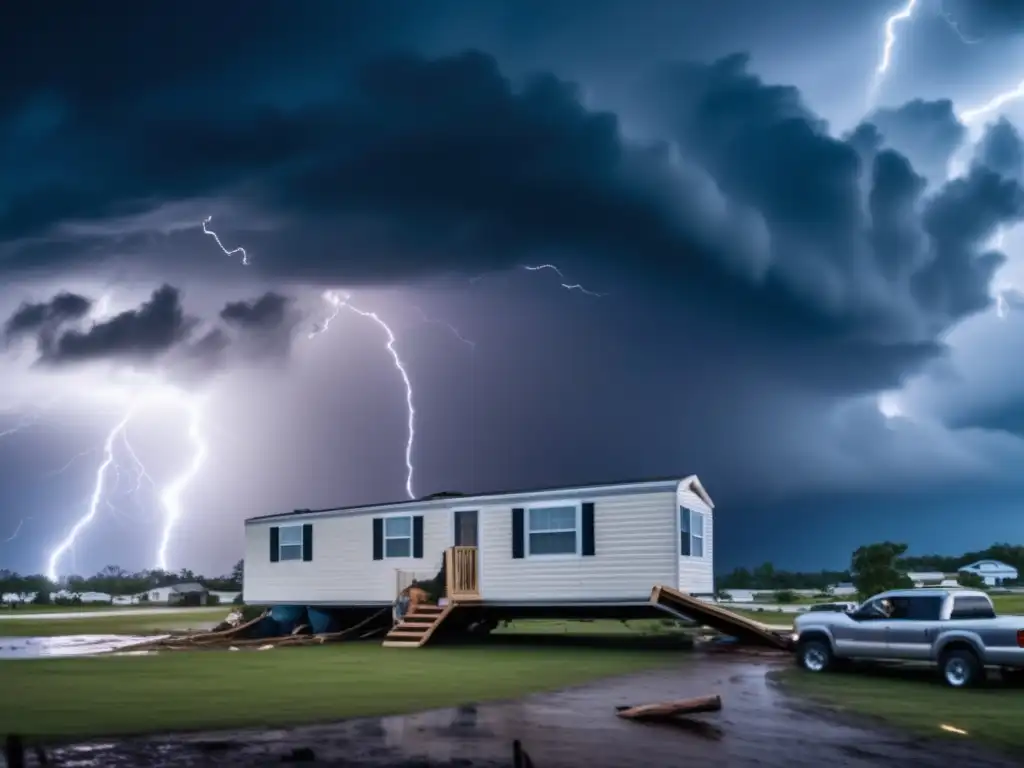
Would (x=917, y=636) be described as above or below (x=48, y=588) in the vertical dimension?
above

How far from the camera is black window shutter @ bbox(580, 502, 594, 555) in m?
28.2

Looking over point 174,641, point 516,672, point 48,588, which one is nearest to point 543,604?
point 516,672

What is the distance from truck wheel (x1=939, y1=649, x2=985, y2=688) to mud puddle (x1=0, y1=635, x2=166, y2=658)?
21.0 meters

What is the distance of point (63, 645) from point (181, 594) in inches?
2992

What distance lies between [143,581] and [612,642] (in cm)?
12035

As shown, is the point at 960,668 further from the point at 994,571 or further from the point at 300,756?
the point at 994,571

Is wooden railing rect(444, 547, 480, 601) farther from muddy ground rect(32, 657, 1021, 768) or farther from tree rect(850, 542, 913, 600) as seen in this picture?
tree rect(850, 542, 913, 600)

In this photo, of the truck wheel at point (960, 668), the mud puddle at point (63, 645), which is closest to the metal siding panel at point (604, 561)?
the truck wheel at point (960, 668)

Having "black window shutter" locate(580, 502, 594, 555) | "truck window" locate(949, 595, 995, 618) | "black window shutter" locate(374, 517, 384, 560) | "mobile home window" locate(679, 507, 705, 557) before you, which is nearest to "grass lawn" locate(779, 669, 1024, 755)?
"truck window" locate(949, 595, 995, 618)

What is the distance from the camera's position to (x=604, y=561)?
2798 centimetres

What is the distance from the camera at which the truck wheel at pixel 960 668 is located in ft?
57.2

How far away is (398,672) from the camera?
20875mm

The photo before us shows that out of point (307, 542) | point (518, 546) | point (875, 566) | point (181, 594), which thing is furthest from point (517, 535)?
point (181, 594)

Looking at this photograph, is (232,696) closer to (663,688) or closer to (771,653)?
(663,688)
